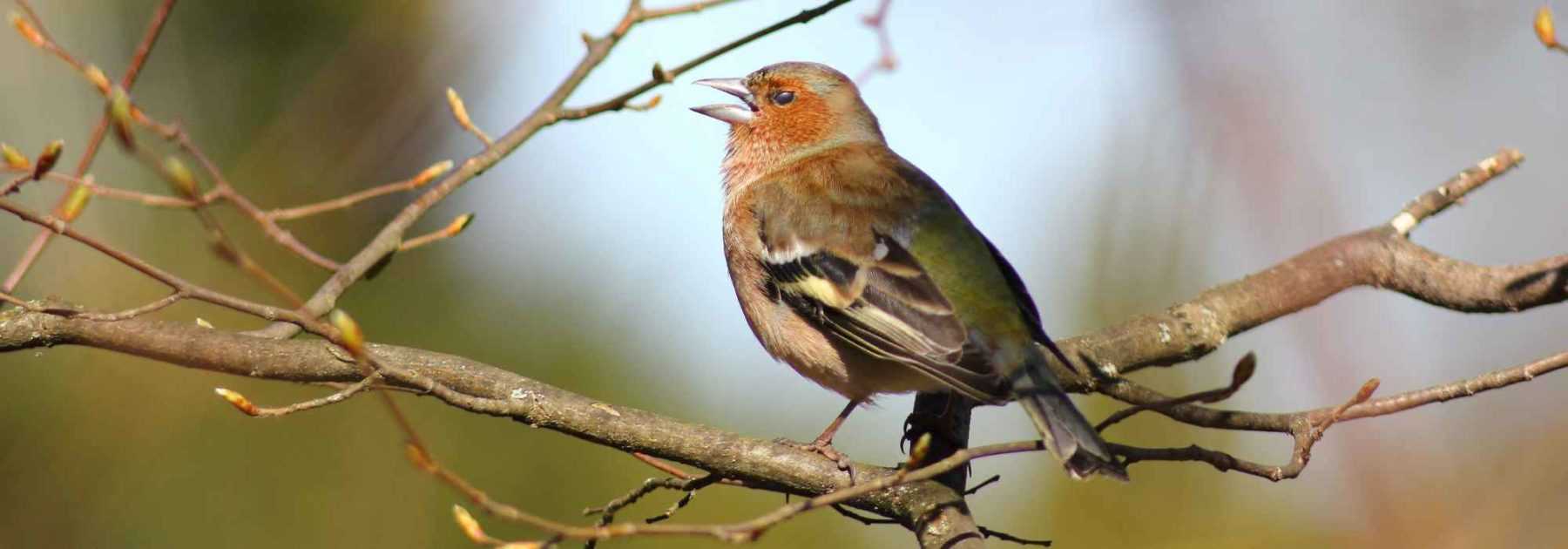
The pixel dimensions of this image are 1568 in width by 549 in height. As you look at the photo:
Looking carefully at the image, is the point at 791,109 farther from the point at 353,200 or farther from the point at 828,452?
the point at 353,200

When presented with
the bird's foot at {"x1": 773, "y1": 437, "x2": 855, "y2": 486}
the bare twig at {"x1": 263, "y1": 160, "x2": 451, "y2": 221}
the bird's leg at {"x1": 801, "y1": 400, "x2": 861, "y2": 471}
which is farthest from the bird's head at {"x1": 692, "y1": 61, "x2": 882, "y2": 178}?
the bare twig at {"x1": 263, "y1": 160, "x2": 451, "y2": 221}

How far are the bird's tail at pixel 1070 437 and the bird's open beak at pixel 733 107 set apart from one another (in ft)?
8.55

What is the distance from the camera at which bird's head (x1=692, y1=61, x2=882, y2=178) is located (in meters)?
6.08

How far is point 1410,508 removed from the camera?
4.05m

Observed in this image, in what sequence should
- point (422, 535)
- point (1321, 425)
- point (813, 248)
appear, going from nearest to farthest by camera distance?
1. point (1321, 425)
2. point (813, 248)
3. point (422, 535)

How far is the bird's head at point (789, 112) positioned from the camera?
608cm

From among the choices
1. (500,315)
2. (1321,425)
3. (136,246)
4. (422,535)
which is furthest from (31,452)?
(1321,425)

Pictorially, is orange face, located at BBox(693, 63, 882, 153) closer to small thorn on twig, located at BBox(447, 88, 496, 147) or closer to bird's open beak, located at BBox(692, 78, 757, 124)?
bird's open beak, located at BBox(692, 78, 757, 124)

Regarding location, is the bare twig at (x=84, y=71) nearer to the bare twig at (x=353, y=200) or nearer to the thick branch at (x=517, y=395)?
the thick branch at (x=517, y=395)

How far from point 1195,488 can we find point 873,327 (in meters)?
4.44

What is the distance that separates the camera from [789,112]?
616 centimetres

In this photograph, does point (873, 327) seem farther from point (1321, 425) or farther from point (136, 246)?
point (136, 246)

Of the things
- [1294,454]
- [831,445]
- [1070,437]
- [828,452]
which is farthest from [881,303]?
[1294,454]

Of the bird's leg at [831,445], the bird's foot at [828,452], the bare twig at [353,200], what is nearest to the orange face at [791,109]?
the bird's leg at [831,445]
